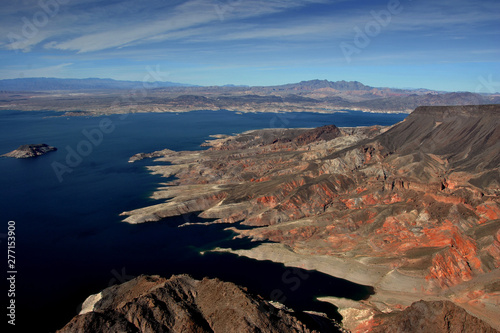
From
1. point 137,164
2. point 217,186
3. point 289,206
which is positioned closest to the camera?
point 289,206

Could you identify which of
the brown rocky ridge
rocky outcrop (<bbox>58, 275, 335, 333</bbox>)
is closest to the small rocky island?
the brown rocky ridge

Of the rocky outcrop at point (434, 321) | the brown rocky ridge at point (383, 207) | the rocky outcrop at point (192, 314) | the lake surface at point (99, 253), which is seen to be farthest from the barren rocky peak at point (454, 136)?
the rocky outcrop at point (192, 314)

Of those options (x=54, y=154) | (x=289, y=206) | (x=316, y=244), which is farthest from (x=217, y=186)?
(x=54, y=154)

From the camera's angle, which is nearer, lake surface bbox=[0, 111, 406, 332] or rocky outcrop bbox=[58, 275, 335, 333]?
rocky outcrop bbox=[58, 275, 335, 333]

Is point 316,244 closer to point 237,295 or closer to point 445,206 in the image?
point 445,206

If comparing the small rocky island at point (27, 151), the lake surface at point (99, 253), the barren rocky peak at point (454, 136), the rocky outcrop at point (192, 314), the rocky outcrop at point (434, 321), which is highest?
the barren rocky peak at point (454, 136)

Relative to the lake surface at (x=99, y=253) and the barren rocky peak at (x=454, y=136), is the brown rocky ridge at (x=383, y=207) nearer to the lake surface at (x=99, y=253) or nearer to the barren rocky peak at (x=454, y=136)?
the barren rocky peak at (x=454, y=136)

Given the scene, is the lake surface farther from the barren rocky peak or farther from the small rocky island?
the barren rocky peak
